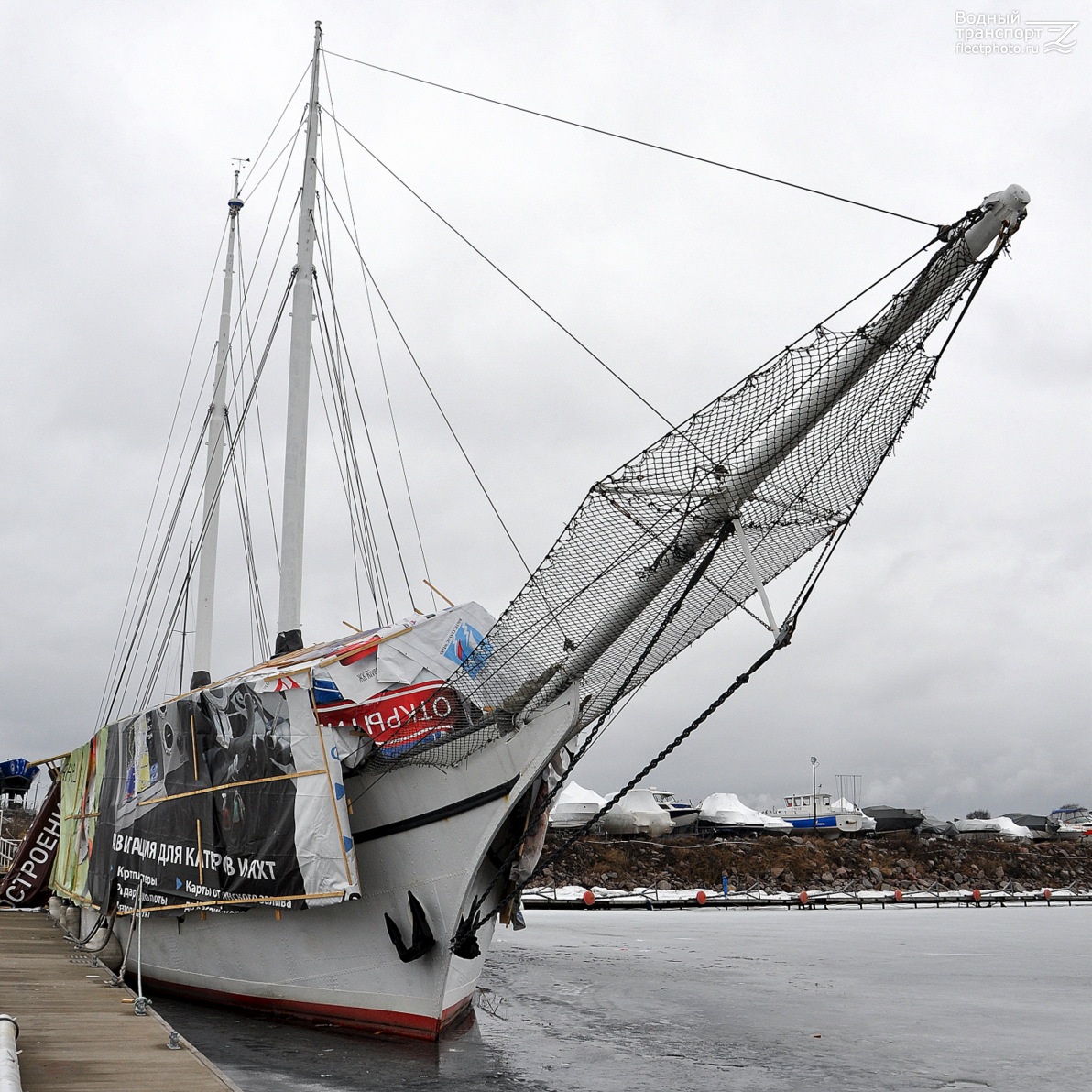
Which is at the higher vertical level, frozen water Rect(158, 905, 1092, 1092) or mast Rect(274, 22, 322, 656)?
mast Rect(274, 22, 322, 656)

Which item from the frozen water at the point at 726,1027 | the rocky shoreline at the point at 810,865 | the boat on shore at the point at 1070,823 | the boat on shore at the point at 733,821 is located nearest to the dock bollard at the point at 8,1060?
the frozen water at the point at 726,1027

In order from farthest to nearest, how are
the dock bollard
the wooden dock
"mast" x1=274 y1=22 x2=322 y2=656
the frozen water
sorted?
"mast" x1=274 y1=22 x2=322 y2=656, the frozen water, the wooden dock, the dock bollard

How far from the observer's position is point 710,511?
10.2 meters

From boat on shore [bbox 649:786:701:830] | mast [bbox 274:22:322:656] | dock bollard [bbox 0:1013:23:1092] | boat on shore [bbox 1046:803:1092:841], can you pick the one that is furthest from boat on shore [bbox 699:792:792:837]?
dock bollard [bbox 0:1013:23:1092]

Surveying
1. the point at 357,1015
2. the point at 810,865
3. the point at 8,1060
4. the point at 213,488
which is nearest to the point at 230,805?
the point at 357,1015

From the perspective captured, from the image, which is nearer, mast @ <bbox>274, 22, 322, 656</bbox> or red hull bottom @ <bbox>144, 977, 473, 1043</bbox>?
red hull bottom @ <bbox>144, 977, 473, 1043</bbox>

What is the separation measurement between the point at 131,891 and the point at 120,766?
7.21 feet

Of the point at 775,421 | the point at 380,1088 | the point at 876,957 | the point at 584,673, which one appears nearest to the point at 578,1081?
the point at 380,1088

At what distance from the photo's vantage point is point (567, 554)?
10.4 m

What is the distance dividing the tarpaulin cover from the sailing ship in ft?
0.12

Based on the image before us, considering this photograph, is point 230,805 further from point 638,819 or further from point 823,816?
point 823,816

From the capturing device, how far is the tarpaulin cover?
12414 mm

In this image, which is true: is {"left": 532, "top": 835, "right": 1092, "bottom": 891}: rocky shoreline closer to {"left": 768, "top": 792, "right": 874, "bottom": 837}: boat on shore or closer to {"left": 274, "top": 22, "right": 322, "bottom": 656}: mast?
{"left": 768, "top": 792, "right": 874, "bottom": 837}: boat on shore

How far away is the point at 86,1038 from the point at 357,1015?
3.66 meters
